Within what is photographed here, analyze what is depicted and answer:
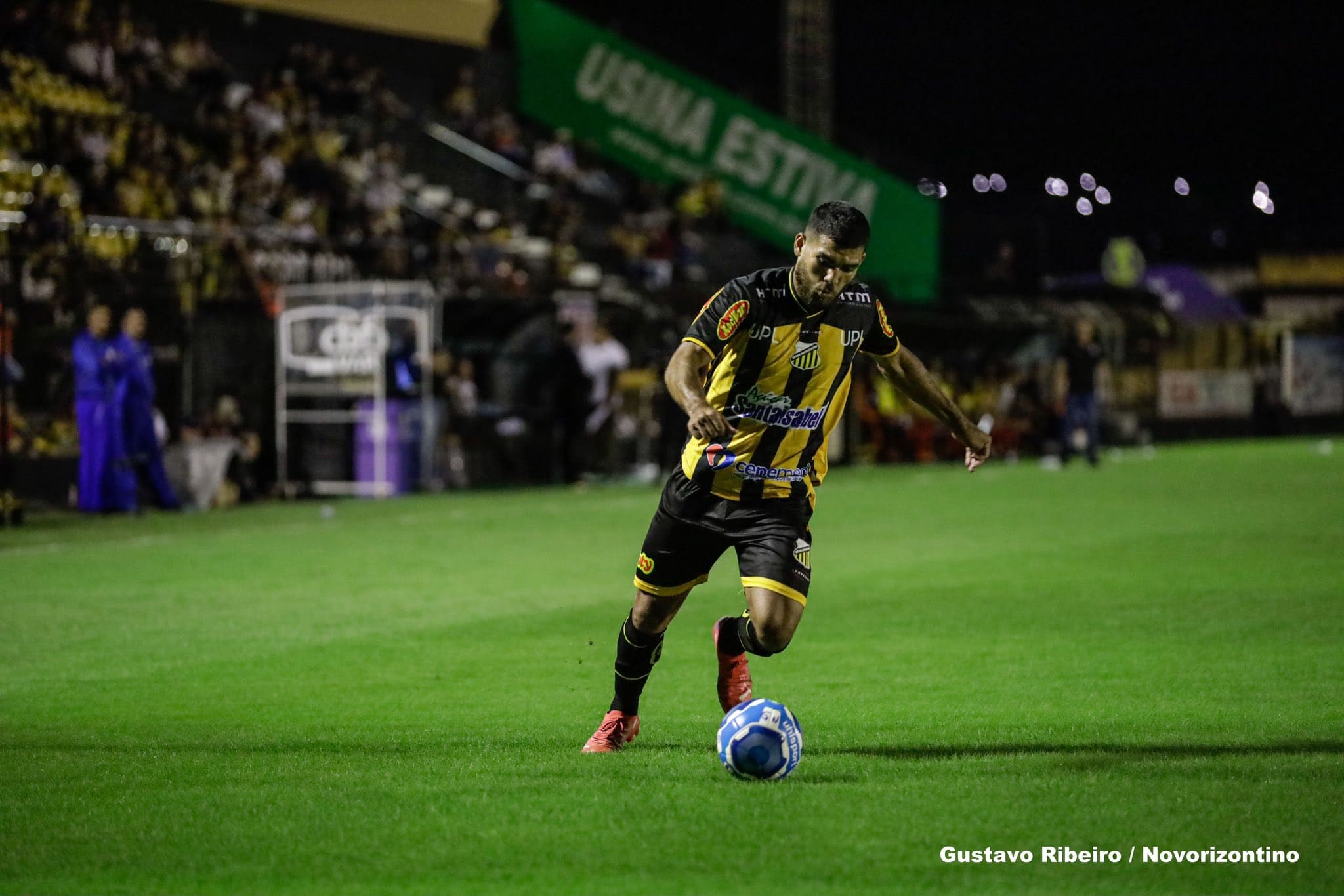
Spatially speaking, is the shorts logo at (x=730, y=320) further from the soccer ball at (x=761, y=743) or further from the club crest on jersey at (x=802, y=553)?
the soccer ball at (x=761, y=743)

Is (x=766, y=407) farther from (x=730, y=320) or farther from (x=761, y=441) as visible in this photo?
(x=730, y=320)

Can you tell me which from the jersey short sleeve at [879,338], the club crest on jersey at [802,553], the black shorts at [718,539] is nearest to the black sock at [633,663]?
the black shorts at [718,539]

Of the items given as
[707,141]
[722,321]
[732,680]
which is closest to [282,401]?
[732,680]

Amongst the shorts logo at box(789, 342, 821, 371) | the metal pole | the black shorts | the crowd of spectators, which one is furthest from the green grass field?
the crowd of spectators

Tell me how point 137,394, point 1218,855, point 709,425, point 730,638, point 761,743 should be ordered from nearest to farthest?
point 1218,855 → point 709,425 → point 761,743 → point 730,638 → point 137,394

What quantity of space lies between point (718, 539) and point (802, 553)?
33 cm

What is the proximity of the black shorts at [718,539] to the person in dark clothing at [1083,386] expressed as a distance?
790 inches

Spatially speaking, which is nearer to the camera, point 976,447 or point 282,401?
point 976,447

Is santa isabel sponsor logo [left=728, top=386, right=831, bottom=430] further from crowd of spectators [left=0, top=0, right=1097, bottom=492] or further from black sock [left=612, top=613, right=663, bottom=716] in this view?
crowd of spectators [left=0, top=0, right=1097, bottom=492]

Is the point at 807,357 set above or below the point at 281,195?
below

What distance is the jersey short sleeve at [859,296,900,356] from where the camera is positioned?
671 centimetres

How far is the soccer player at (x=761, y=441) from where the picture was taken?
626 cm

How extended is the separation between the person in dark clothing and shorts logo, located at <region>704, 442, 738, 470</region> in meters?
20.1

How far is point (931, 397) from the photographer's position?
22.7 feet
